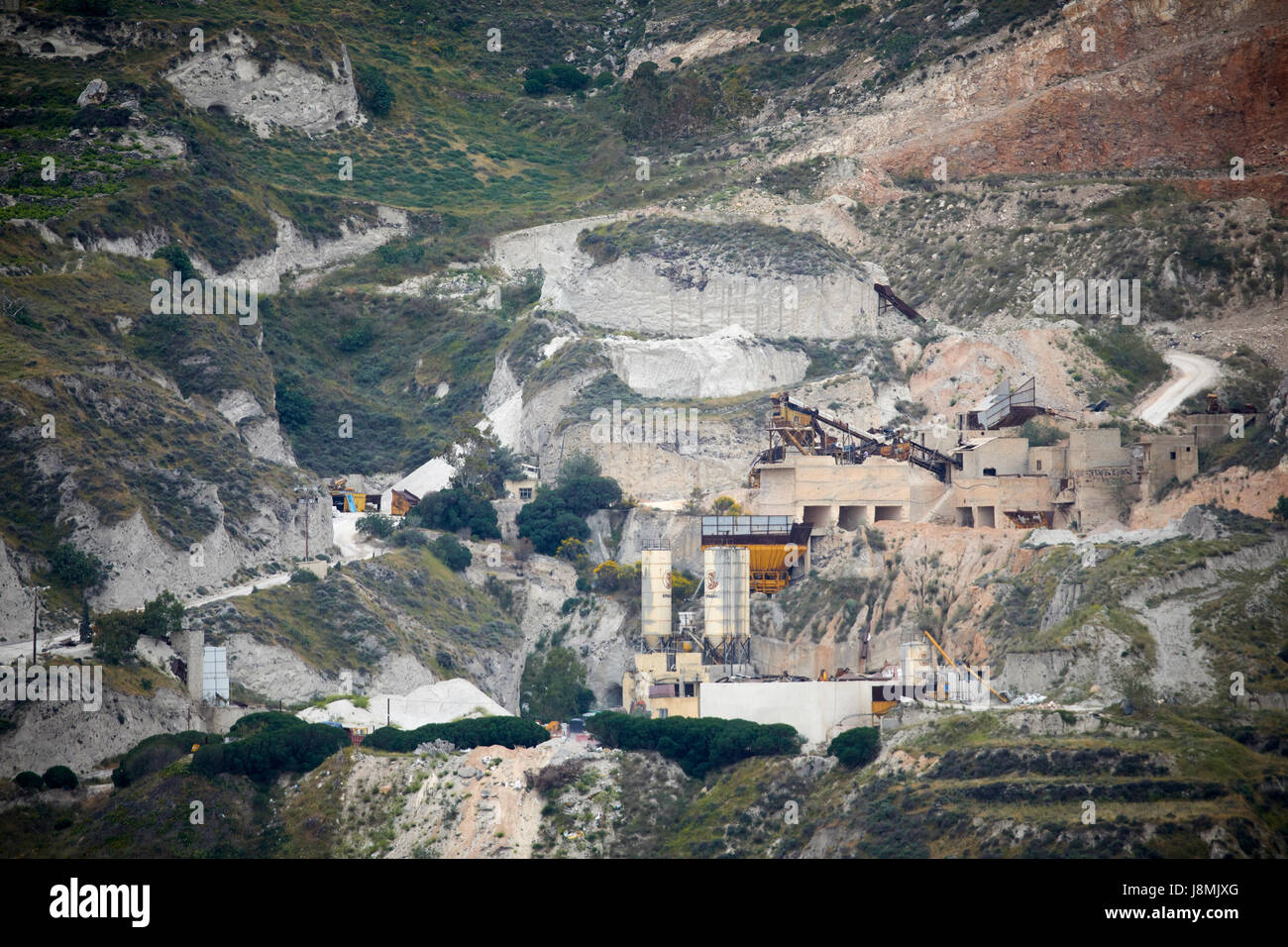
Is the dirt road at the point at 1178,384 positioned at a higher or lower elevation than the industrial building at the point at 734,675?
higher

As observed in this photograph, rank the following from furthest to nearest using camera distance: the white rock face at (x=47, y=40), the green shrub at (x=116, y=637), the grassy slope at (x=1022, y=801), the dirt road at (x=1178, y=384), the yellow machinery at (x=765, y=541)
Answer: the white rock face at (x=47, y=40)
the dirt road at (x=1178, y=384)
the yellow machinery at (x=765, y=541)
the green shrub at (x=116, y=637)
the grassy slope at (x=1022, y=801)

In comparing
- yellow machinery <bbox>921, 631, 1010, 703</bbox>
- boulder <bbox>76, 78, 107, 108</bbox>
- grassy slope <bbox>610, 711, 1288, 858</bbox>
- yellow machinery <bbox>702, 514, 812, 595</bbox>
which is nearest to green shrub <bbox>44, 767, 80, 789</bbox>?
grassy slope <bbox>610, 711, 1288, 858</bbox>

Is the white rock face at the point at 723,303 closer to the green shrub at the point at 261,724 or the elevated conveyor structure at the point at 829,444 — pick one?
the elevated conveyor structure at the point at 829,444

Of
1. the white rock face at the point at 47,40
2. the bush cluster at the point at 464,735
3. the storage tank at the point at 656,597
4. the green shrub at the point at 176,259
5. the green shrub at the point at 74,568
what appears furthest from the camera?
the white rock face at the point at 47,40

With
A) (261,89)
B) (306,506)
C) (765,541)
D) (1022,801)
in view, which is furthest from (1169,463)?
(261,89)

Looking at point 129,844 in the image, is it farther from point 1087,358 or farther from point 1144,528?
point 1087,358

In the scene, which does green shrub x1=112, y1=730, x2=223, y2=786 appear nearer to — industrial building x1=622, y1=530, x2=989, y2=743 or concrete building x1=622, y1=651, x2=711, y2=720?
concrete building x1=622, y1=651, x2=711, y2=720

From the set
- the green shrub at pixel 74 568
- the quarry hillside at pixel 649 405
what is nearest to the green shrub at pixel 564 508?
the quarry hillside at pixel 649 405

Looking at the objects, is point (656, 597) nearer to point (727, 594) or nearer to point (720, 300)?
point (727, 594)
